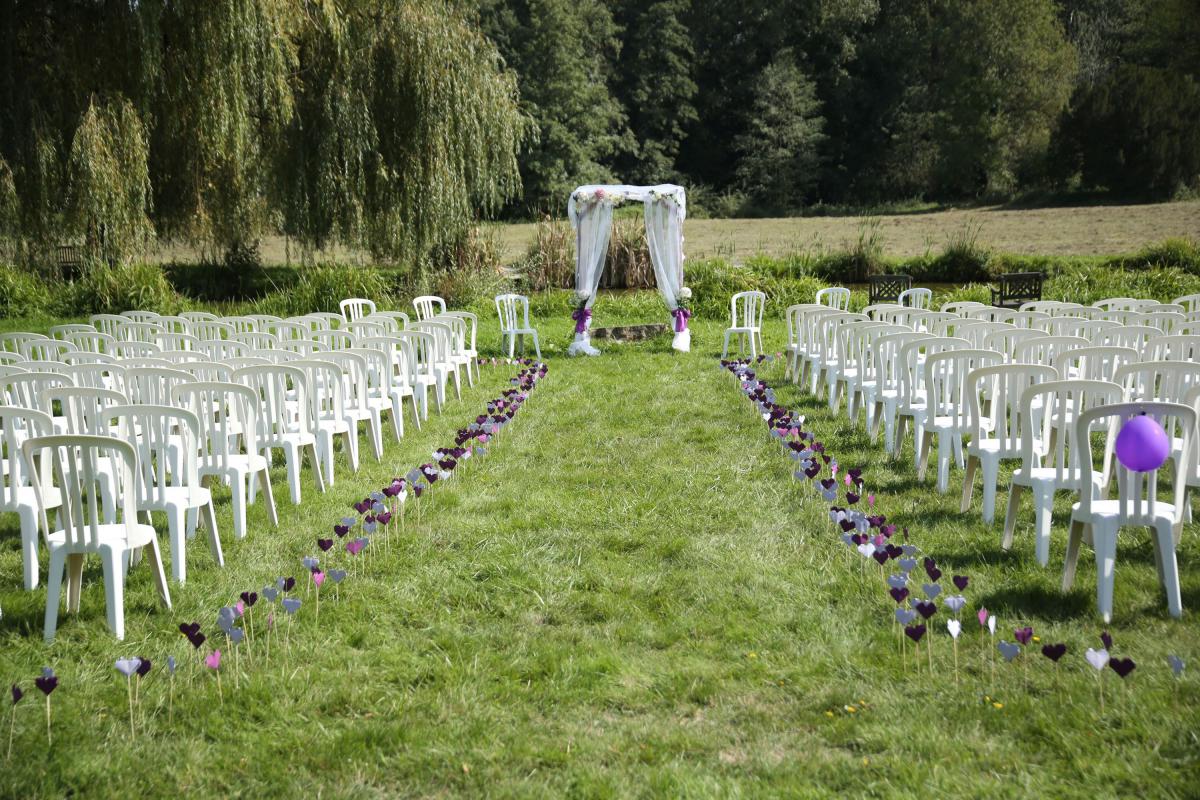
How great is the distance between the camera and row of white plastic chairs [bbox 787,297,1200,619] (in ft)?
11.6

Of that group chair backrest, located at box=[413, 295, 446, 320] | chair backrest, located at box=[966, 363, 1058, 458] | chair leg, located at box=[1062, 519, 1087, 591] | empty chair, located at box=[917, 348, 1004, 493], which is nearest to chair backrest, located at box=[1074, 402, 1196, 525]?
chair leg, located at box=[1062, 519, 1087, 591]

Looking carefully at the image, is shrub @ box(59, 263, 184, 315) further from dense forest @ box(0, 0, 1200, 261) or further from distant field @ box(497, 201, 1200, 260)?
distant field @ box(497, 201, 1200, 260)

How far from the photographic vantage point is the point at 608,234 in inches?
476

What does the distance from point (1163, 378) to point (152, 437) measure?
5058mm

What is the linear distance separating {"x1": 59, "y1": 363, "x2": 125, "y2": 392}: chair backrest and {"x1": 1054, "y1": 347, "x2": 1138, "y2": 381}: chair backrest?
4744mm

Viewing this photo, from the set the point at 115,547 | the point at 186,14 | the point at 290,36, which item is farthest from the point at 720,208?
the point at 115,547

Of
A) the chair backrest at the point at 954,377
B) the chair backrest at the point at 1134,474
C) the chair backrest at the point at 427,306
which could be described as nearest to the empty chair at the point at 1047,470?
the chair backrest at the point at 1134,474

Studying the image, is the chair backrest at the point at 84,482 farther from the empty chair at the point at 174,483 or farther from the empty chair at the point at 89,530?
the empty chair at the point at 174,483

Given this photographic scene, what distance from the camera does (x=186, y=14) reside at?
→ 10.2 meters

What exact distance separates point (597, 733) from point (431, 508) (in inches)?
101

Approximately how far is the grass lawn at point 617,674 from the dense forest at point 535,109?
6.59 metres

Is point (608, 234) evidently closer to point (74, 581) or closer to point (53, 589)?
→ point (74, 581)

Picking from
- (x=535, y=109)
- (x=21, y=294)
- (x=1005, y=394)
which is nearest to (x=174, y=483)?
(x=1005, y=394)

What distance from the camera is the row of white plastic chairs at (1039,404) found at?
3.55 m
